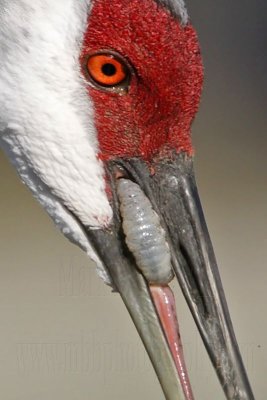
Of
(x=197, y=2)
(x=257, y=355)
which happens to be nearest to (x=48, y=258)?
(x=257, y=355)

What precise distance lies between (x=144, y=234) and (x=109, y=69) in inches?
11.8

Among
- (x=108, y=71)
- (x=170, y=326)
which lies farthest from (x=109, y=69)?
(x=170, y=326)

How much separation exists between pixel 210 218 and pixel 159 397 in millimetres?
767

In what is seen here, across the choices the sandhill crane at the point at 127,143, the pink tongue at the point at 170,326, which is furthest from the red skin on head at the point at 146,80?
the pink tongue at the point at 170,326

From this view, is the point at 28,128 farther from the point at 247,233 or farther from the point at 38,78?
the point at 247,233

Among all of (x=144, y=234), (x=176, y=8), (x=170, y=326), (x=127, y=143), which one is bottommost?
(x=170, y=326)

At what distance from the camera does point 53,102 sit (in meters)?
1.80

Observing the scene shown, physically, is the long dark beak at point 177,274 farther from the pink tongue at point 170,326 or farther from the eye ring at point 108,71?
the eye ring at point 108,71

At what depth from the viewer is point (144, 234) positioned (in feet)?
5.93

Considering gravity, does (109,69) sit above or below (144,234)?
above

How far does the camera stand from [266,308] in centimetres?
421

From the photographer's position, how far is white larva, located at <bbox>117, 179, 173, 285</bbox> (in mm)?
1810

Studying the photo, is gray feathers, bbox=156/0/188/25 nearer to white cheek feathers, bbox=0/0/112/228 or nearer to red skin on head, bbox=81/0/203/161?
red skin on head, bbox=81/0/203/161

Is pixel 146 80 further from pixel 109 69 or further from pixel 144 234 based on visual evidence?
pixel 144 234
